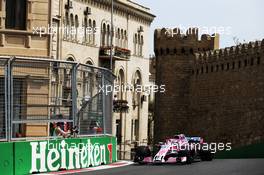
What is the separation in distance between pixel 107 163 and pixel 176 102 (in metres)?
38.7

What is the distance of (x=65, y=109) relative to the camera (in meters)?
18.0

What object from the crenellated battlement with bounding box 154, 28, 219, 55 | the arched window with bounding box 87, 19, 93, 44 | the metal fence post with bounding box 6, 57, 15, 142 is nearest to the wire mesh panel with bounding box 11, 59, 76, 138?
the metal fence post with bounding box 6, 57, 15, 142

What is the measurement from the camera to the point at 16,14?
31.6 m

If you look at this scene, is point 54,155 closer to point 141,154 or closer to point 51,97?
point 51,97

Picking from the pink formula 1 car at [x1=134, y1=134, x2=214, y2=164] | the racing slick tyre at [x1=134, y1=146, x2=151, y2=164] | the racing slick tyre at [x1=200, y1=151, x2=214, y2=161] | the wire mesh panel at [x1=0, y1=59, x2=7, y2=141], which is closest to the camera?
the wire mesh panel at [x1=0, y1=59, x2=7, y2=141]

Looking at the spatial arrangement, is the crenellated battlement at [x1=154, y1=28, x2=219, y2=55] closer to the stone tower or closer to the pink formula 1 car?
the stone tower

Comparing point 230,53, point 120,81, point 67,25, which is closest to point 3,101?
point 67,25

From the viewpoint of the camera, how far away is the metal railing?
1616cm

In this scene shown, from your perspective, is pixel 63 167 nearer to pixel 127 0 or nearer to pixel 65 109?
pixel 65 109

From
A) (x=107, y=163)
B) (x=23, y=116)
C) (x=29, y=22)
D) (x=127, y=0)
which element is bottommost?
(x=107, y=163)

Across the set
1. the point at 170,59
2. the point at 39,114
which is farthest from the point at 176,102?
the point at 39,114

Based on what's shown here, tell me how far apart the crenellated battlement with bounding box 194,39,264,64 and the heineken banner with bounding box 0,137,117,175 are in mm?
27376

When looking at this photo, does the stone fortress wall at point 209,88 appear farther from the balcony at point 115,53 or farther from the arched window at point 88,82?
the arched window at point 88,82

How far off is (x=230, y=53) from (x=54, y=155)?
33851mm
